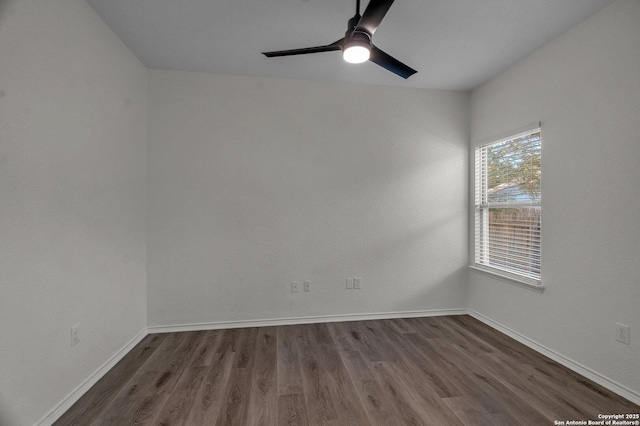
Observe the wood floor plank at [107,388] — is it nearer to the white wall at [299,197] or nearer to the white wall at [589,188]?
the white wall at [299,197]

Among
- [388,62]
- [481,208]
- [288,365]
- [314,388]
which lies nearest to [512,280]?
[481,208]

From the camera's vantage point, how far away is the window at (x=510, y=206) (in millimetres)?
2654

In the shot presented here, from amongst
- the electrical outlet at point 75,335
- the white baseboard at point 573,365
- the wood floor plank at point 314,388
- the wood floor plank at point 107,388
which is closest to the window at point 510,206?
the white baseboard at point 573,365

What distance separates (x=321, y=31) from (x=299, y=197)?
1.59 meters

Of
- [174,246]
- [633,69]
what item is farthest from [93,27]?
[633,69]

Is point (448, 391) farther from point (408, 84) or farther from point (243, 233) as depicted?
point (408, 84)

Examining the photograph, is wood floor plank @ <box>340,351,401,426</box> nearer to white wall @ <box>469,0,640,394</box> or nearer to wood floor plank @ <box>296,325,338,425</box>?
wood floor plank @ <box>296,325,338,425</box>

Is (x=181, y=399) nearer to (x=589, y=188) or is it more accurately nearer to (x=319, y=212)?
(x=319, y=212)

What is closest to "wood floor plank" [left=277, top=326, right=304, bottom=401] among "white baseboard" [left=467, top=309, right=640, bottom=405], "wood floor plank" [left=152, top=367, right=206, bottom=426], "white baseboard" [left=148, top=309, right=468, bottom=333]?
"white baseboard" [left=148, top=309, right=468, bottom=333]

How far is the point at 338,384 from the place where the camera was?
202 cm

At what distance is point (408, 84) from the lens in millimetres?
3271

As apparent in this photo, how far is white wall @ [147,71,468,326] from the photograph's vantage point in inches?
116

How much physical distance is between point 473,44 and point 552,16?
53cm

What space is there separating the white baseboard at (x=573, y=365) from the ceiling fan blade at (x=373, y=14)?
284 cm
